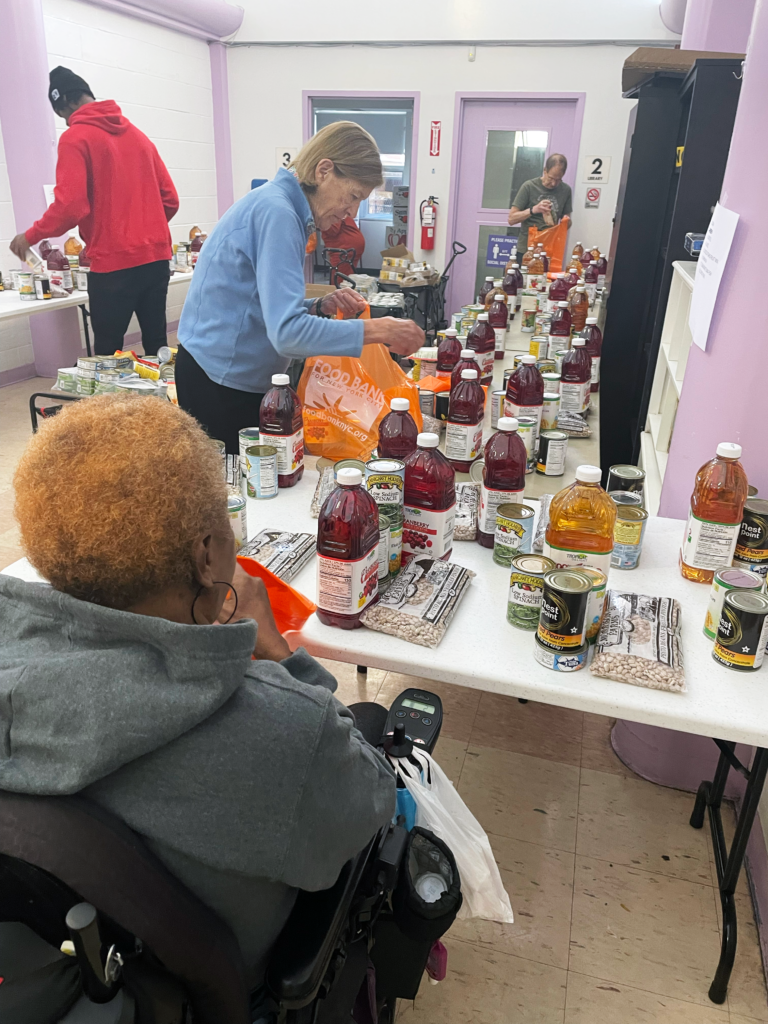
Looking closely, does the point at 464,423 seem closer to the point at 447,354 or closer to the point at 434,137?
the point at 447,354

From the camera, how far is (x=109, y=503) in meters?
0.68

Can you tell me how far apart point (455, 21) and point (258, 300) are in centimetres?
620

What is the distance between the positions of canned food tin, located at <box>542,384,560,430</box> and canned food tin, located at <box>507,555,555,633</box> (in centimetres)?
87

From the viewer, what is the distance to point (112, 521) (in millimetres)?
684

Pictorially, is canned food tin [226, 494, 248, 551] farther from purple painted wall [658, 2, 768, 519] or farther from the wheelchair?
purple painted wall [658, 2, 768, 519]

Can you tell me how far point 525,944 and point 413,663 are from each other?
778mm

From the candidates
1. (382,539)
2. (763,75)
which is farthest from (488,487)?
(763,75)

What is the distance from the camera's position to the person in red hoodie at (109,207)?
13.1 ft

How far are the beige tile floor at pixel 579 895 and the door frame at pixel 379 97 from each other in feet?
21.5

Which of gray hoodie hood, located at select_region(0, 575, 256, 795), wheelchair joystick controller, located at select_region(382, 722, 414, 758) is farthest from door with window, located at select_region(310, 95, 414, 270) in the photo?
gray hoodie hood, located at select_region(0, 575, 256, 795)

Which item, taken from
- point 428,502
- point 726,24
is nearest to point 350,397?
point 428,502

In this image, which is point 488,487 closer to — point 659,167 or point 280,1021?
point 280,1021

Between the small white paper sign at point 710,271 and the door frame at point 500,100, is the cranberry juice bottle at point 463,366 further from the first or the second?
the door frame at point 500,100

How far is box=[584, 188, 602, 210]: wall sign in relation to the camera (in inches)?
279
